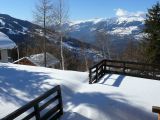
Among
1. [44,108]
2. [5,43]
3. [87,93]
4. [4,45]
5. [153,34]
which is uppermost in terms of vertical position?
[153,34]

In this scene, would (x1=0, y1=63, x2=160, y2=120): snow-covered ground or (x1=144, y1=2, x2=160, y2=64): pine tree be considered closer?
(x1=0, y1=63, x2=160, y2=120): snow-covered ground

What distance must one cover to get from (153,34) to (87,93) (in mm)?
19964

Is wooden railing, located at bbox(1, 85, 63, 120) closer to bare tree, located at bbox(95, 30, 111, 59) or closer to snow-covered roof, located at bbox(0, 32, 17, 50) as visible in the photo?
snow-covered roof, located at bbox(0, 32, 17, 50)

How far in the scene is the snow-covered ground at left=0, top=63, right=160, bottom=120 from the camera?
11269 millimetres

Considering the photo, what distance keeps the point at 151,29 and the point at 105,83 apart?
1740 cm

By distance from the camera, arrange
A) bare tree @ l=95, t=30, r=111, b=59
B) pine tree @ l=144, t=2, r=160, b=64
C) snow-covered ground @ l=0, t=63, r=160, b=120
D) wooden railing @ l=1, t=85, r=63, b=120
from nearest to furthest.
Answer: wooden railing @ l=1, t=85, r=63, b=120 < snow-covered ground @ l=0, t=63, r=160, b=120 < pine tree @ l=144, t=2, r=160, b=64 < bare tree @ l=95, t=30, r=111, b=59

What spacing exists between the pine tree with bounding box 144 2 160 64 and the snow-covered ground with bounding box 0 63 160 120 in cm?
1368

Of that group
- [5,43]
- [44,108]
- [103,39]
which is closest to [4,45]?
[5,43]

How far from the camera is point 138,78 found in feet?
59.9

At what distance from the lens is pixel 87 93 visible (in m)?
13.8

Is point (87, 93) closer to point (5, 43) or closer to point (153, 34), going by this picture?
point (5, 43)

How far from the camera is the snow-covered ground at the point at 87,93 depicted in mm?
11269

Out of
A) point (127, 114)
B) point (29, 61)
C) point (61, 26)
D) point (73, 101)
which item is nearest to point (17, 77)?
point (73, 101)

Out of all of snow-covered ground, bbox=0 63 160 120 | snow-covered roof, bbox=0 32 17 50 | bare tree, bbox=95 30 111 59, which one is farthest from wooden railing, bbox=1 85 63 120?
bare tree, bbox=95 30 111 59
